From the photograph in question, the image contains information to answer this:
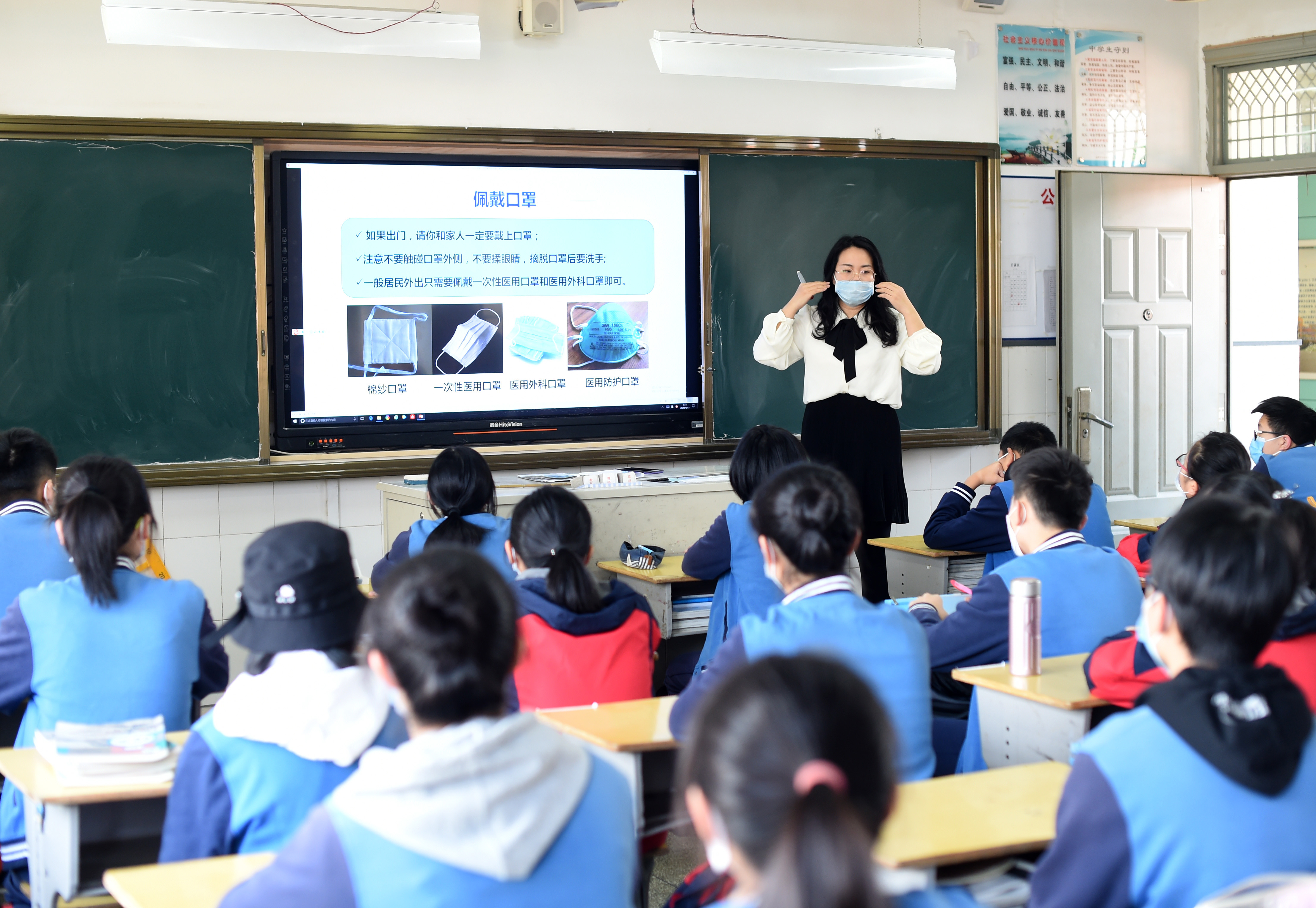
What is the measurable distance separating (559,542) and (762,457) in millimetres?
845

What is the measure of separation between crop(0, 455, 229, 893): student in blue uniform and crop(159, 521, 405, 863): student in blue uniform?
58 cm

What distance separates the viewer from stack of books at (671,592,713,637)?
378 cm

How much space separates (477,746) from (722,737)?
0.35 m

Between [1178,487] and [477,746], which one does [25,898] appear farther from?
[1178,487]

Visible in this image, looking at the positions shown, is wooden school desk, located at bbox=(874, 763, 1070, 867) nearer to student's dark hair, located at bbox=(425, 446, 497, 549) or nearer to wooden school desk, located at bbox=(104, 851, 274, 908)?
wooden school desk, located at bbox=(104, 851, 274, 908)

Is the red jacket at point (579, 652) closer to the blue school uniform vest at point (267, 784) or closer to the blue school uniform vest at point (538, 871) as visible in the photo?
the blue school uniform vest at point (267, 784)

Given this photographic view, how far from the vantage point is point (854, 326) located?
448 cm

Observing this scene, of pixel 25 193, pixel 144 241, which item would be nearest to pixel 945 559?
pixel 144 241

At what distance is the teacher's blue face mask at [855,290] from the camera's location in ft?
14.4

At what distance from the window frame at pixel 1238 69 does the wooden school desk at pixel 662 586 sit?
154 inches

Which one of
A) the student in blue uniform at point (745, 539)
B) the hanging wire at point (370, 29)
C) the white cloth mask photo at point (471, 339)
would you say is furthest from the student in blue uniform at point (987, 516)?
the hanging wire at point (370, 29)

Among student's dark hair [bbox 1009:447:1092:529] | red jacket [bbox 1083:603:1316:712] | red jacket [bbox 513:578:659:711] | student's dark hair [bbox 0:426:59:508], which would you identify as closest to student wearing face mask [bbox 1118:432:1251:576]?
student's dark hair [bbox 1009:447:1092:529]

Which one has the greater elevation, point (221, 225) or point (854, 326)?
point (221, 225)

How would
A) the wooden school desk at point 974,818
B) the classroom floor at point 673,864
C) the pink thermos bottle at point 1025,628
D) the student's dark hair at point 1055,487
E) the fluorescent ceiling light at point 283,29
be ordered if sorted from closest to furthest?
the wooden school desk at point 974,818, the pink thermos bottle at point 1025,628, the student's dark hair at point 1055,487, the classroom floor at point 673,864, the fluorescent ceiling light at point 283,29
